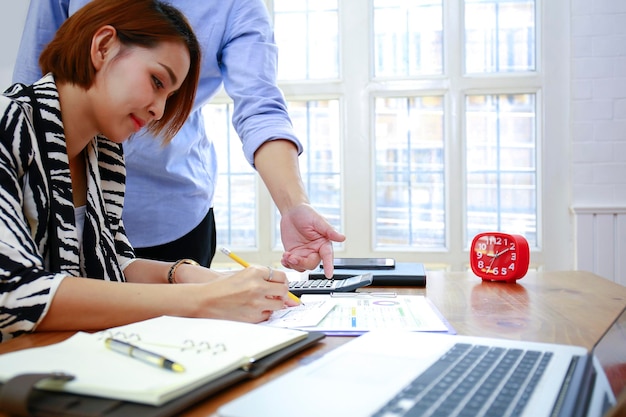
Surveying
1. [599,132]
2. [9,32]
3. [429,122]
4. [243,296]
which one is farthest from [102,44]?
[599,132]

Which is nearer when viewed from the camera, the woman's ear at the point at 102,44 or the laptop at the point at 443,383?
the laptop at the point at 443,383

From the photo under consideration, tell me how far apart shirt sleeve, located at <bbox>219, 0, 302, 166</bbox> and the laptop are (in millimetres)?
814

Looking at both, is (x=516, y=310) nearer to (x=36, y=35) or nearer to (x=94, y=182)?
(x=94, y=182)

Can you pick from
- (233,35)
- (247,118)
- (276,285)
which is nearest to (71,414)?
(276,285)

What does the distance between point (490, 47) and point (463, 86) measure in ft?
0.83

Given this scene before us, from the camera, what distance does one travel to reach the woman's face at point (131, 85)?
1079 mm

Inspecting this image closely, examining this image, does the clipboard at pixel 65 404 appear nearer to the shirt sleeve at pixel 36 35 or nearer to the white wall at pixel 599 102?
the shirt sleeve at pixel 36 35

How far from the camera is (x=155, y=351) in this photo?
1.84ft

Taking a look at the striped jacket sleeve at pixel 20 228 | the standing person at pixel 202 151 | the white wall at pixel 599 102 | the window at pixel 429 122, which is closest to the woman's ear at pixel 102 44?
the striped jacket sleeve at pixel 20 228

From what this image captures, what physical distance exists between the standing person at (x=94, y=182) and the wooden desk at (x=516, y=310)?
0.24ft

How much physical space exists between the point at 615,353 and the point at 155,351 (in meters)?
0.54

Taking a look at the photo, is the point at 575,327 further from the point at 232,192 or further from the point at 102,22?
the point at 232,192

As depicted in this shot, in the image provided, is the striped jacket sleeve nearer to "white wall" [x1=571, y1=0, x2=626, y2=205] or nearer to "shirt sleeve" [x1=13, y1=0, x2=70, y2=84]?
"shirt sleeve" [x1=13, y1=0, x2=70, y2=84]

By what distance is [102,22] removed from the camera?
3.51ft
